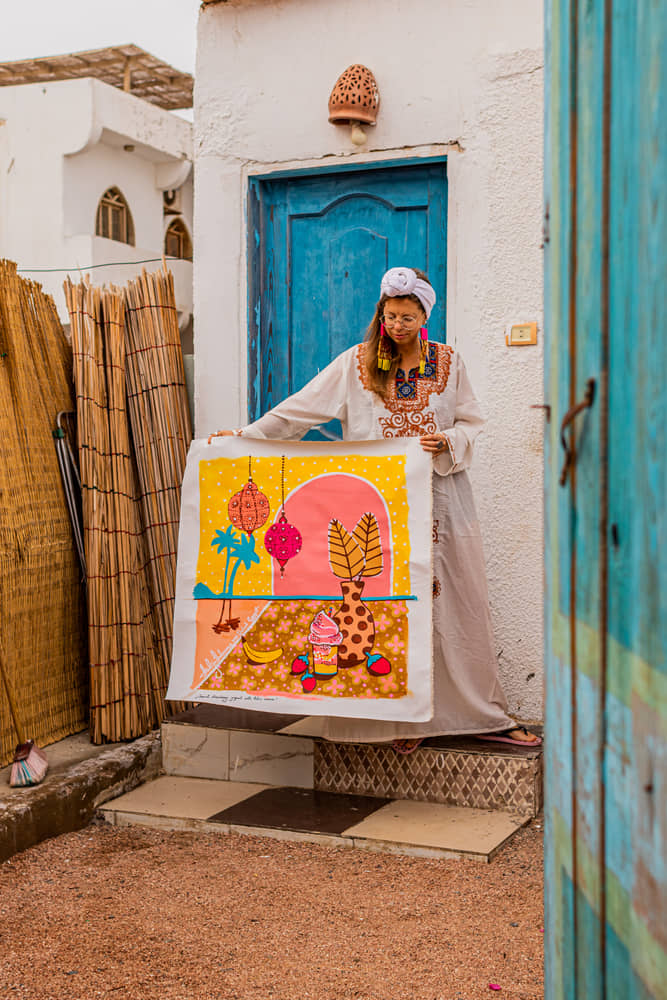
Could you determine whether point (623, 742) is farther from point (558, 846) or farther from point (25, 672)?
point (25, 672)

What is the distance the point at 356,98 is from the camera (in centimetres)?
472

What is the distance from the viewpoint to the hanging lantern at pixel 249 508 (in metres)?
4.05

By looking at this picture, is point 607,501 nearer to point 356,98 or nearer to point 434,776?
point 434,776

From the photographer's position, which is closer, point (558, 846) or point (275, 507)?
point (558, 846)

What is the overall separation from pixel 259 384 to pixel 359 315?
60 centimetres

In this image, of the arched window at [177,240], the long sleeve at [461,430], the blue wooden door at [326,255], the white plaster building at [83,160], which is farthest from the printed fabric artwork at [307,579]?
the arched window at [177,240]

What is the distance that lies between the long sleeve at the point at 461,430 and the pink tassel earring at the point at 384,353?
0.27 meters

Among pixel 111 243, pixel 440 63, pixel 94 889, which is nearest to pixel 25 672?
pixel 94 889

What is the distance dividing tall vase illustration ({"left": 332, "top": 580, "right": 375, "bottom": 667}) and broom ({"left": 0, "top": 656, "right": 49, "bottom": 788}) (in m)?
1.25

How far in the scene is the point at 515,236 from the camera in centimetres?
457

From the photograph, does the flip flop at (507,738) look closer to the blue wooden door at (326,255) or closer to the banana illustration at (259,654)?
the banana illustration at (259,654)

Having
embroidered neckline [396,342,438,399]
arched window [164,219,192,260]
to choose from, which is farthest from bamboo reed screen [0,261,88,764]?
arched window [164,219,192,260]

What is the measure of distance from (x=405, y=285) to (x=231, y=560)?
123 cm

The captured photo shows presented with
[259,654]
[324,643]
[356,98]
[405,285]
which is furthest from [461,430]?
[356,98]
